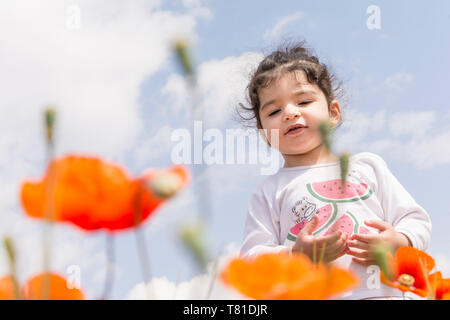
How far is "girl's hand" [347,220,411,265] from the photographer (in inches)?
32.5

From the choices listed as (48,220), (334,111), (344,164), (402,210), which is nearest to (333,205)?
(402,210)

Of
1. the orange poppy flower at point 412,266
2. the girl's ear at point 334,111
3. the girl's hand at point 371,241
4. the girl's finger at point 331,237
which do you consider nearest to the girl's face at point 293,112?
the girl's ear at point 334,111

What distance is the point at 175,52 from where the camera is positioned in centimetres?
19

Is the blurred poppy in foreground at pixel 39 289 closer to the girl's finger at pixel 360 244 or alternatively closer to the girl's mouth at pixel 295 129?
the girl's finger at pixel 360 244

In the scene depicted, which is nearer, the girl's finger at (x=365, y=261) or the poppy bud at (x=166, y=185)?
the poppy bud at (x=166, y=185)

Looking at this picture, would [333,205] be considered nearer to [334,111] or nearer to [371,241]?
[371,241]

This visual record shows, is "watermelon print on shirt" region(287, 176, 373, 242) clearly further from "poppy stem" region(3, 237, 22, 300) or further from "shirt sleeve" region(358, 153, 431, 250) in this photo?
"poppy stem" region(3, 237, 22, 300)

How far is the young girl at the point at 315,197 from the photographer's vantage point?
955 mm

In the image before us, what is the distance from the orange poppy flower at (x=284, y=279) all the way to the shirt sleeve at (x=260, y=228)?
729 millimetres

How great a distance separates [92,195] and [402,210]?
0.93 m
